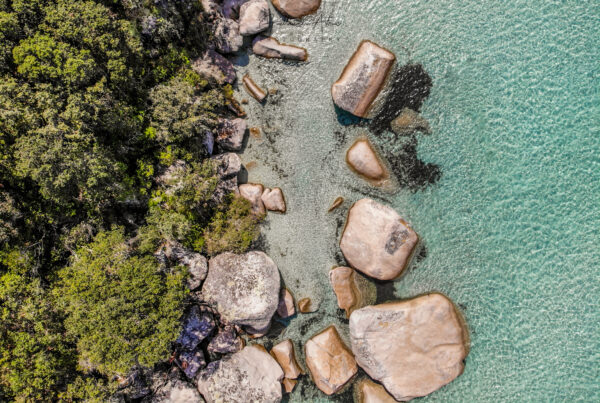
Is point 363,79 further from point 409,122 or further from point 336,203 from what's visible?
point 336,203

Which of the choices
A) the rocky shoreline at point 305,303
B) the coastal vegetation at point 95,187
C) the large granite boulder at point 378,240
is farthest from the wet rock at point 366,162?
the coastal vegetation at point 95,187

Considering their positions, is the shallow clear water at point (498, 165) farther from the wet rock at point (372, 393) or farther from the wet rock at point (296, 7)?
the wet rock at point (372, 393)

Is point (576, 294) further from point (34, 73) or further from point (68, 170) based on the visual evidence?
point (34, 73)

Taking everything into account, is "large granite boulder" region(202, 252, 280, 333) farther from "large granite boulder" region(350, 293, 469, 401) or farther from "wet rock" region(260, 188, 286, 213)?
"large granite boulder" region(350, 293, 469, 401)

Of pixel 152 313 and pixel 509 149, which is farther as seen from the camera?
pixel 509 149

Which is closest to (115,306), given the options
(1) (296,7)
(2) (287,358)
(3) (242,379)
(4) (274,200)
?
(3) (242,379)

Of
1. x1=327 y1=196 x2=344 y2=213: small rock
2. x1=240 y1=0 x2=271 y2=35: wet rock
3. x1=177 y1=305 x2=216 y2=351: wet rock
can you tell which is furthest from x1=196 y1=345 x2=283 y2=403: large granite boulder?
A: x1=240 y1=0 x2=271 y2=35: wet rock

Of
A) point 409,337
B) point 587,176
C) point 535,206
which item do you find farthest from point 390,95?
point 409,337

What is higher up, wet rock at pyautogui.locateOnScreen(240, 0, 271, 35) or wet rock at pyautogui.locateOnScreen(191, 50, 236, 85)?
wet rock at pyautogui.locateOnScreen(240, 0, 271, 35)
